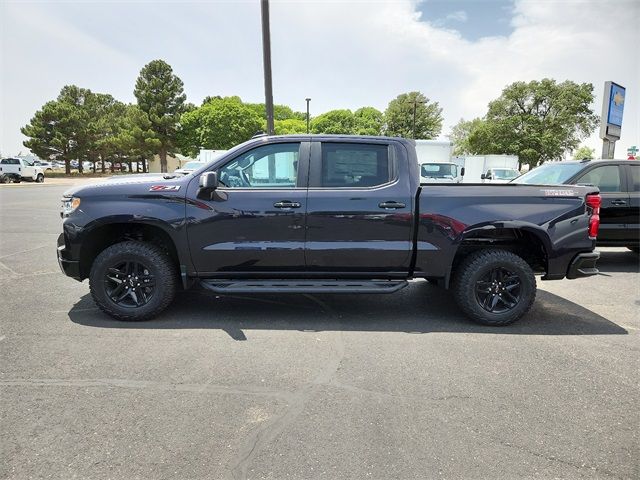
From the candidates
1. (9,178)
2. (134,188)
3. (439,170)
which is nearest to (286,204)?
(134,188)

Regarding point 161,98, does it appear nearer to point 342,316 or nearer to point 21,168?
point 21,168

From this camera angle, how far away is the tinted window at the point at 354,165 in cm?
445

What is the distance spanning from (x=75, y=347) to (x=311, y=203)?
259 cm

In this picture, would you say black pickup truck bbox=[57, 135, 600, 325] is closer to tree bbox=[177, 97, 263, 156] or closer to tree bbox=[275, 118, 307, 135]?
tree bbox=[177, 97, 263, 156]

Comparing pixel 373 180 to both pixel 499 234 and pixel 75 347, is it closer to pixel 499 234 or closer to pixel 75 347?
pixel 499 234

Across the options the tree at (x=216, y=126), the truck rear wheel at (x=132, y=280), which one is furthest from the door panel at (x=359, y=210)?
the tree at (x=216, y=126)

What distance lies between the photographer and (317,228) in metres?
4.34

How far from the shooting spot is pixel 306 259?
14.5 ft

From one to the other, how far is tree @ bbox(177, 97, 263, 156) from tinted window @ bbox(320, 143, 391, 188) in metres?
49.3

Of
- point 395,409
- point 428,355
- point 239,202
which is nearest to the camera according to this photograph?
point 395,409

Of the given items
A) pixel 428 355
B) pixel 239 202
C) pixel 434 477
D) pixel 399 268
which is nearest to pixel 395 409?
pixel 434 477

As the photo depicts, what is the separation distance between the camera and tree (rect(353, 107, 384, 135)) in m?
63.1

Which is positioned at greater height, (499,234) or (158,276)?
(499,234)

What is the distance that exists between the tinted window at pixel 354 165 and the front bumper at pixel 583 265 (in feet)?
7.27
